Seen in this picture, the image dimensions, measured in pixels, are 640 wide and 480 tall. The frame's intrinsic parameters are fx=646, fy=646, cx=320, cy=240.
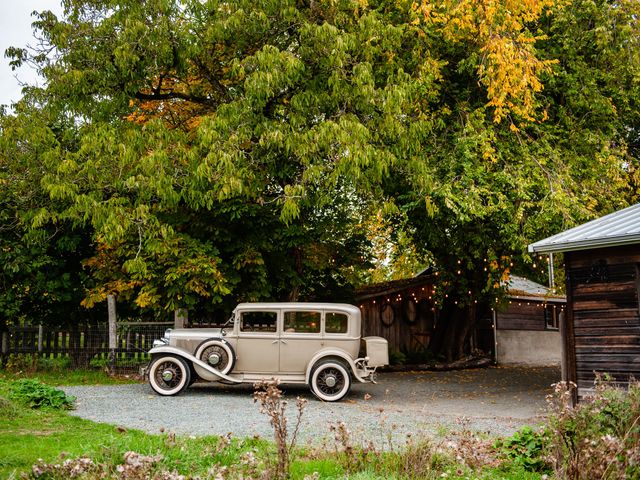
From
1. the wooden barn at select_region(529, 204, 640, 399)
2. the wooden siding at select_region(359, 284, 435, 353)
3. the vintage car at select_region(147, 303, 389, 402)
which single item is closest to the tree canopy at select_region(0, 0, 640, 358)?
the vintage car at select_region(147, 303, 389, 402)

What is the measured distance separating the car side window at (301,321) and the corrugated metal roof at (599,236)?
447 centimetres

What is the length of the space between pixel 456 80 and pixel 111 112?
8259mm

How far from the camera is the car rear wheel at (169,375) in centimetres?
1270

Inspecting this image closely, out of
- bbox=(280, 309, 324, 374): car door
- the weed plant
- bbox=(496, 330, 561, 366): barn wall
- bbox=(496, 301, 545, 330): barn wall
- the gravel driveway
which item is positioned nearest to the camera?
the weed plant

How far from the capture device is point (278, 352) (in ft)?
42.4

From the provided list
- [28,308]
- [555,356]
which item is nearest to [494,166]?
[28,308]

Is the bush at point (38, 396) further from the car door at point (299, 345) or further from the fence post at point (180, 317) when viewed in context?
the fence post at point (180, 317)

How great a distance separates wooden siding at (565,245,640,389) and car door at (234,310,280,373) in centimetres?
553

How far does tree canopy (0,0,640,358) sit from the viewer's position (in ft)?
42.8

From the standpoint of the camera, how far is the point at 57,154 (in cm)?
1356

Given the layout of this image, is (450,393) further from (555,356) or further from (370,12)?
(555,356)

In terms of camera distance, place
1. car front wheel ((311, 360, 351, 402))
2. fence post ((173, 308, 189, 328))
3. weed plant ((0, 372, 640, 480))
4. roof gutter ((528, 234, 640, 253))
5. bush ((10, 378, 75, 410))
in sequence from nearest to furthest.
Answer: weed plant ((0, 372, 640, 480)) < roof gutter ((528, 234, 640, 253)) < bush ((10, 378, 75, 410)) < car front wheel ((311, 360, 351, 402)) < fence post ((173, 308, 189, 328))

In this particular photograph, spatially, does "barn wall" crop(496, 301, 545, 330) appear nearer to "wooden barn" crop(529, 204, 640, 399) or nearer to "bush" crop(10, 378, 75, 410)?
"wooden barn" crop(529, 204, 640, 399)

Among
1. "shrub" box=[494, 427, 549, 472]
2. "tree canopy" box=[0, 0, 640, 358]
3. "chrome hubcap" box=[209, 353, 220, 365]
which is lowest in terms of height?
"shrub" box=[494, 427, 549, 472]
